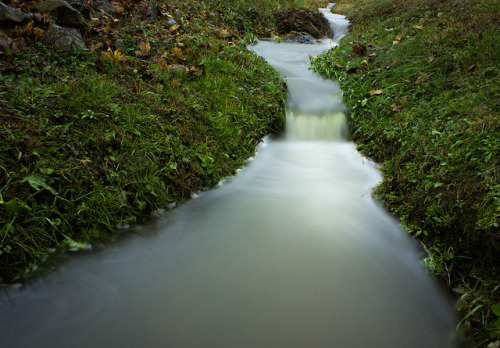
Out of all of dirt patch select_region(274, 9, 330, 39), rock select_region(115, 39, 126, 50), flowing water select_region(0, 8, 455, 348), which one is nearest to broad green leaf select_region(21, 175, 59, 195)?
flowing water select_region(0, 8, 455, 348)

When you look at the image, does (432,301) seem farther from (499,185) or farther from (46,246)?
(46,246)

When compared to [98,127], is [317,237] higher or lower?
lower

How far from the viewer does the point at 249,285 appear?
2.53 metres

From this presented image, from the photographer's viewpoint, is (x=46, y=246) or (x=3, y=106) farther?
(x=3, y=106)

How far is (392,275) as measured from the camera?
271cm

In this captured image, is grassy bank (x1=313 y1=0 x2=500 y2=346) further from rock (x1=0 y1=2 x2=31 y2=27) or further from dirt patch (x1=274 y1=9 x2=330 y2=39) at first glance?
rock (x1=0 y1=2 x2=31 y2=27)

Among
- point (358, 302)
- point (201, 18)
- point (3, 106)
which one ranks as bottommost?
point (358, 302)

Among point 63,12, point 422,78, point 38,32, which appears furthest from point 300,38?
point 38,32

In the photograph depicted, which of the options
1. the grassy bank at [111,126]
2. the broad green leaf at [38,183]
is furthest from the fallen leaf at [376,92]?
the broad green leaf at [38,183]

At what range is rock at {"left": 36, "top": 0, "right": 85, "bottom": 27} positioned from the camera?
4402mm

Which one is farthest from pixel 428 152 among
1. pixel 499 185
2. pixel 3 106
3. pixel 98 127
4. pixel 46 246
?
pixel 3 106

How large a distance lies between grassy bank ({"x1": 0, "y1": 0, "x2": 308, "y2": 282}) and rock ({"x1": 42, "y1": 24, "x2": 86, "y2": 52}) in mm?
99

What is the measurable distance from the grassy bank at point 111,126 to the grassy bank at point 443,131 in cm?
176

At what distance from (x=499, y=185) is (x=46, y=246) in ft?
12.6
